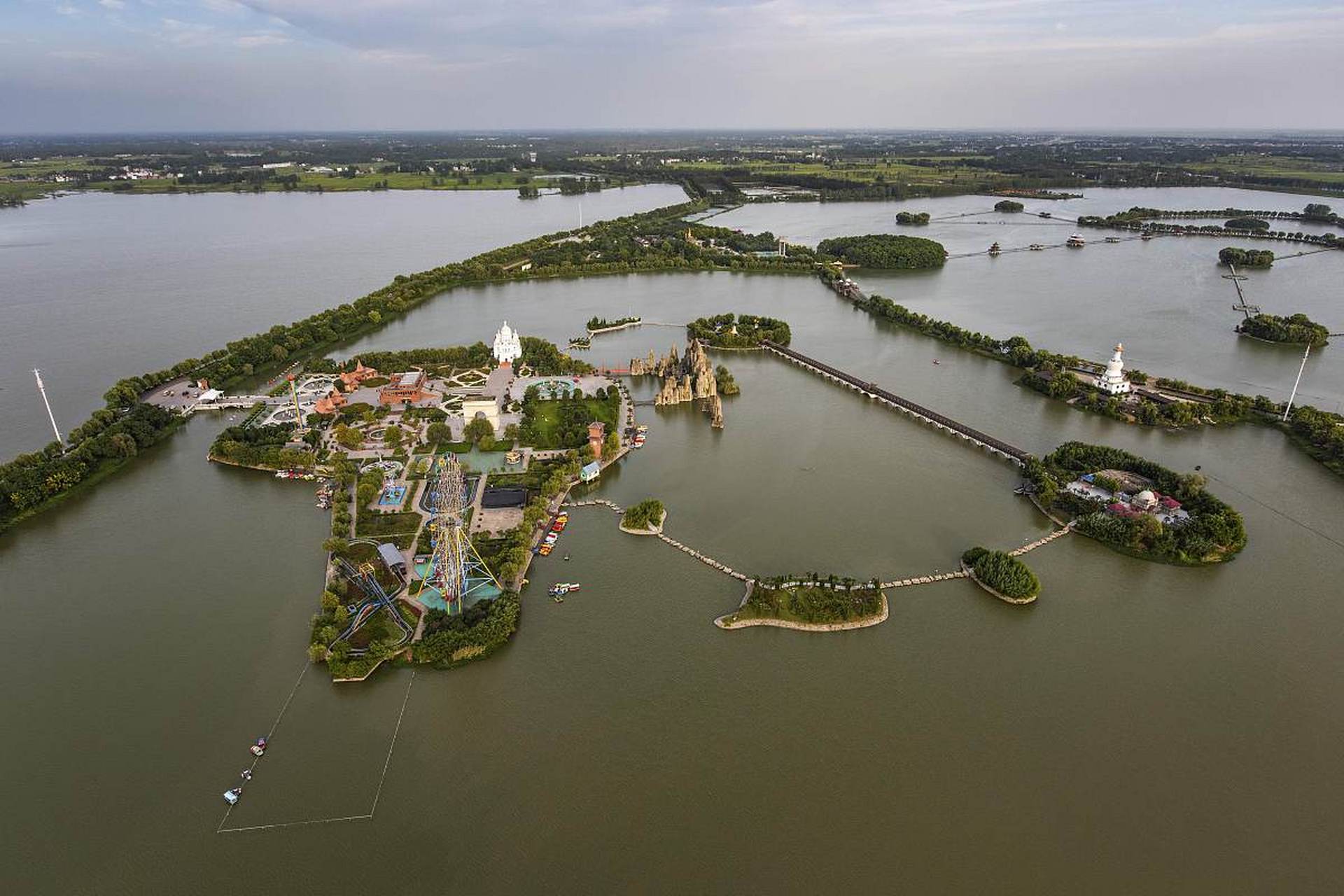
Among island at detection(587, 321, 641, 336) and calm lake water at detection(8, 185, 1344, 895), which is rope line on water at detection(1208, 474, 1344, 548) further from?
island at detection(587, 321, 641, 336)

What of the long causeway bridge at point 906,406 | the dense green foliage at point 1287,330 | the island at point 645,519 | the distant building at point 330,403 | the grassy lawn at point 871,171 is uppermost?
the grassy lawn at point 871,171

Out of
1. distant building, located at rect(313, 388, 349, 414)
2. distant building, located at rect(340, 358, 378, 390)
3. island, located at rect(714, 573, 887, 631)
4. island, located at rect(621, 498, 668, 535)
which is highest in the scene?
distant building, located at rect(340, 358, 378, 390)

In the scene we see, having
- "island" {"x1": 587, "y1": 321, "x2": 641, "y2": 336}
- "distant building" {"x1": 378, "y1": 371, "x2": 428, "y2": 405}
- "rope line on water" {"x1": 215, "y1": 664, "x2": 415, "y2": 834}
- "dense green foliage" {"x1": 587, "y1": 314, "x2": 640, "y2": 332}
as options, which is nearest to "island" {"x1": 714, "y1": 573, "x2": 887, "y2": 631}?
"rope line on water" {"x1": 215, "y1": 664, "x2": 415, "y2": 834}

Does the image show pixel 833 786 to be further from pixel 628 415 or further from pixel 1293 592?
pixel 628 415

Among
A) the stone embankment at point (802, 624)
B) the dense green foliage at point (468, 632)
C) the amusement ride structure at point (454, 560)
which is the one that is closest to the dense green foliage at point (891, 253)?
the stone embankment at point (802, 624)

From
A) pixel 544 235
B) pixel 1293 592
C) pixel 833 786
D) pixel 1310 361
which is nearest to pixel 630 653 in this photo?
pixel 833 786

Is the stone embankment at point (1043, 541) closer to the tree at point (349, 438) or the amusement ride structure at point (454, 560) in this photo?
the amusement ride structure at point (454, 560)
